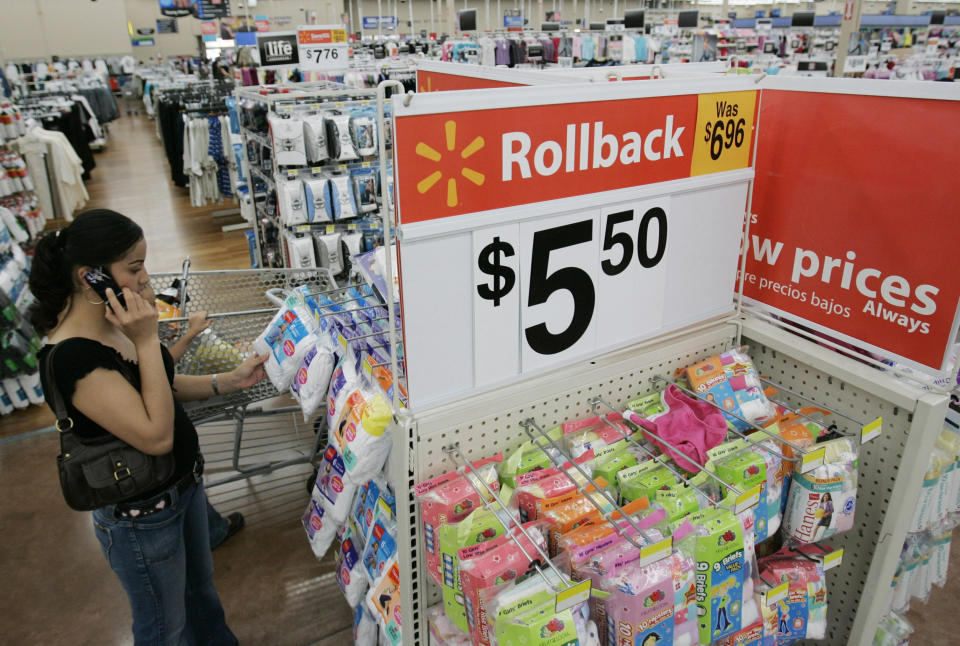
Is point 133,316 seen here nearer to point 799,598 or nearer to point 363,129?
point 799,598

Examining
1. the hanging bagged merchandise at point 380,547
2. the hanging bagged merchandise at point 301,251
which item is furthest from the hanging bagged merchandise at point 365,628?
the hanging bagged merchandise at point 301,251

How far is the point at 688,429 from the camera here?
5.50ft

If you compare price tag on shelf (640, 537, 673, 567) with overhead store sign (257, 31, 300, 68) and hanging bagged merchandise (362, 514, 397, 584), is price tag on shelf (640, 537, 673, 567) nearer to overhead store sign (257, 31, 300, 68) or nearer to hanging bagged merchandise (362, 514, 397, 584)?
hanging bagged merchandise (362, 514, 397, 584)

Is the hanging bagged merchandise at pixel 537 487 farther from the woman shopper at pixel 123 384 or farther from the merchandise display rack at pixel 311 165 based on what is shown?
the merchandise display rack at pixel 311 165

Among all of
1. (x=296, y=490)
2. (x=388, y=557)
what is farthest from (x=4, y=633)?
(x=388, y=557)

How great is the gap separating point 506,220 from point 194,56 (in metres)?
32.4

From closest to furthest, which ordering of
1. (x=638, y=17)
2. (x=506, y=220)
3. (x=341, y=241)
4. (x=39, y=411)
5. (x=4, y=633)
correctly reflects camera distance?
(x=506, y=220) < (x=4, y=633) < (x=39, y=411) < (x=341, y=241) < (x=638, y=17)

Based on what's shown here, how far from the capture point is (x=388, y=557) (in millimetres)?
1693

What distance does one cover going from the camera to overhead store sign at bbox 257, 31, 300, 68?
24.1ft

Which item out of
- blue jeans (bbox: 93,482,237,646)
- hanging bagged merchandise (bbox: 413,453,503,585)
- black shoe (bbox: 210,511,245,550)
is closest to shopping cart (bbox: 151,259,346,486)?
black shoe (bbox: 210,511,245,550)

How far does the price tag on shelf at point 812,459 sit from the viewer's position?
1497 mm

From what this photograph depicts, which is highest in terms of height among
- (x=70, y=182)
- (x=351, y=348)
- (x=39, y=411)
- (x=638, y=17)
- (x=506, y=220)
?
(x=638, y=17)

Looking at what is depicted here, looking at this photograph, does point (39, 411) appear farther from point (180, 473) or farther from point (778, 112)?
point (778, 112)

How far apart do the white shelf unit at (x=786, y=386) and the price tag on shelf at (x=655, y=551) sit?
1.64 feet
